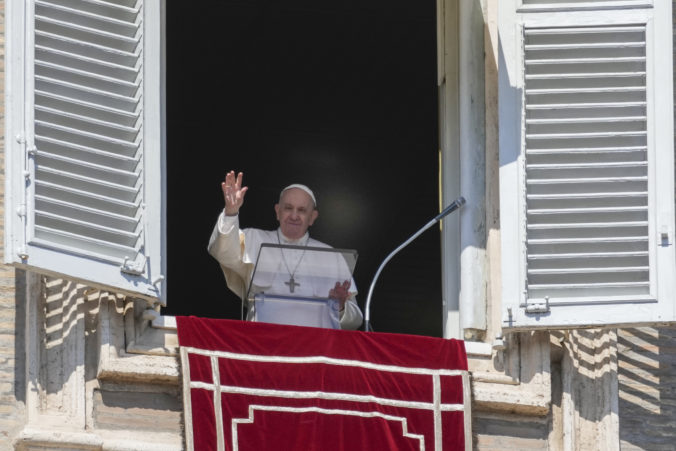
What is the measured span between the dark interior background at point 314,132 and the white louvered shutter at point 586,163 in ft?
11.0

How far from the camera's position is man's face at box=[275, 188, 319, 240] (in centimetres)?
1069

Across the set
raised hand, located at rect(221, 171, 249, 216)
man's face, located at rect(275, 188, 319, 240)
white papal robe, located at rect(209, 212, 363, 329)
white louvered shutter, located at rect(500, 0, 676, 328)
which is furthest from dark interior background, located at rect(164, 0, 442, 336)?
white louvered shutter, located at rect(500, 0, 676, 328)

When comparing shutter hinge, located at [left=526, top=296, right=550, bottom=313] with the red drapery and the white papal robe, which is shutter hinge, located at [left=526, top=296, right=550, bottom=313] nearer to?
the red drapery

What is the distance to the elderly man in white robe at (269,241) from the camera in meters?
9.81

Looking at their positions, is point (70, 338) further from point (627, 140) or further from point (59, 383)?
point (627, 140)

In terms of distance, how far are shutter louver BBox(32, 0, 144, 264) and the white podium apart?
950 mm

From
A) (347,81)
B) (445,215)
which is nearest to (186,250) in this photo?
(347,81)

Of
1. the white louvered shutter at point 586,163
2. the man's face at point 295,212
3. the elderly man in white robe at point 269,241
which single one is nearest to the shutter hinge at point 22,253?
the elderly man in white robe at point 269,241

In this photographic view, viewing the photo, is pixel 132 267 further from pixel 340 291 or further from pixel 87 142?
pixel 340 291

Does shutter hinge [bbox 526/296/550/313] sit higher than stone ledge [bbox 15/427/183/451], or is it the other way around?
shutter hinge [bbox 526/296/550/313]

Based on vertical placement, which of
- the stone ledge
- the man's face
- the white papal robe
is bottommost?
the stone ledge

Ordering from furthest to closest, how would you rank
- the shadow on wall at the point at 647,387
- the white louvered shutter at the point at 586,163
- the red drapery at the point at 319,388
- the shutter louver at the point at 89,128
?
the shadow on wall at the point at 647,387
the white louvered shutter at the point at 586,163
the red drapery at the point at 319,388
the shutter louver at the point at 89,128

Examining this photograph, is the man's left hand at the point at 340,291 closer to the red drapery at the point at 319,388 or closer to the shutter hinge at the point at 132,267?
the red drapery at the point at 319,388

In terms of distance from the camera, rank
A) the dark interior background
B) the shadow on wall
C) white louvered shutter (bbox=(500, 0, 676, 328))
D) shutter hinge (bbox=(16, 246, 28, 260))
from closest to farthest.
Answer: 1. shutter hinge (bbox=(16, 246, 28, 260))
2. white louvered shutter (bbox=(500, 0, 676, 328))
3. the shadow on wall
4. the dark interior background
